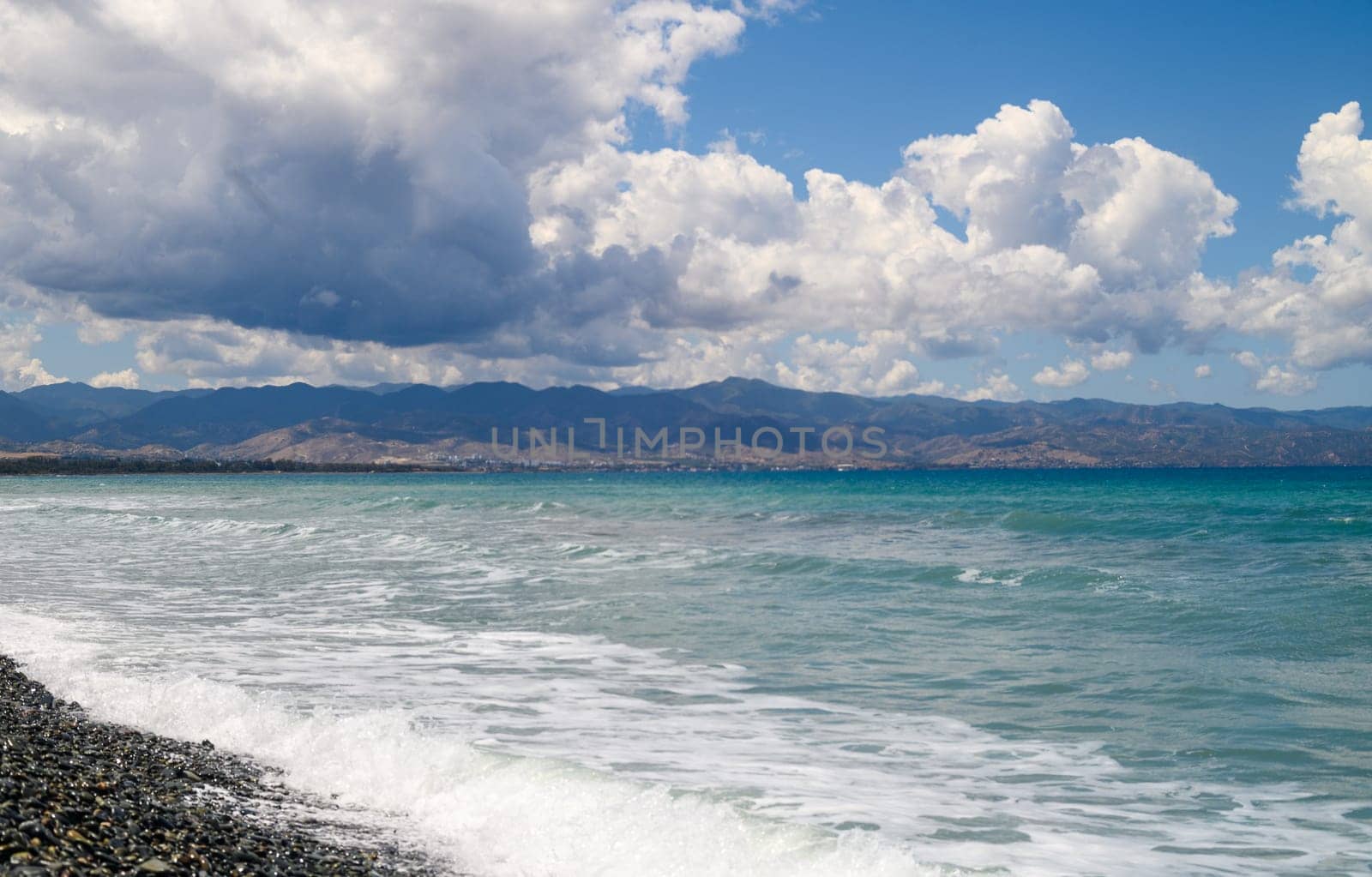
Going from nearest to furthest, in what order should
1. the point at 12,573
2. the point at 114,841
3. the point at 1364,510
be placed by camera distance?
the point at 114,841
the point at 12,573
the point at 1364,510

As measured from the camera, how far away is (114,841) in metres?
6.39

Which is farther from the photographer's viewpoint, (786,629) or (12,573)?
(12,573)

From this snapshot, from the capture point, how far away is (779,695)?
43.6ft

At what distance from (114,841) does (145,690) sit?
22.3 feet

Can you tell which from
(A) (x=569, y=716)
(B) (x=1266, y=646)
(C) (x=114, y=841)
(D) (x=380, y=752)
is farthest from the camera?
(B) (x=1266, y=646)

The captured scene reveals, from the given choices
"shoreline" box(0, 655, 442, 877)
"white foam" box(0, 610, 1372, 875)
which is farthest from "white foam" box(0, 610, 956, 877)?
"shoreline" box(0, 655, 442, 877)

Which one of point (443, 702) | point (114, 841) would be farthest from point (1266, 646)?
point (114, 841)

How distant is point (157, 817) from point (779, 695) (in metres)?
8.05

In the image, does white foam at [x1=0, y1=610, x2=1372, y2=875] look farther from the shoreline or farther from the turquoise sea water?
the shoreline

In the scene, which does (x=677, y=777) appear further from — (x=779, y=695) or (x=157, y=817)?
(x=157, y=817)

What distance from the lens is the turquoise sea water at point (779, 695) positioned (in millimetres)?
8078

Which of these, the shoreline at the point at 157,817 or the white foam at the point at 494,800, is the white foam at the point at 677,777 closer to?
the white foam at the point at 494,800

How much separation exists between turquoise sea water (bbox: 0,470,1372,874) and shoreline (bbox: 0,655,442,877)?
0.63 meters

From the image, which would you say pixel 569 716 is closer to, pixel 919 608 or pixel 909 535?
pixel 919 608
